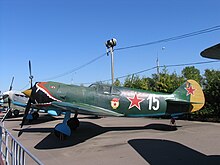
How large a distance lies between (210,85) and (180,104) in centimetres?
544

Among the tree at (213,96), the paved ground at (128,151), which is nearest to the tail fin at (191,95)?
the paved ground at (128,151)

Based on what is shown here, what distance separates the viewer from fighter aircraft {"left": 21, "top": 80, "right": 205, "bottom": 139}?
10.1 meters

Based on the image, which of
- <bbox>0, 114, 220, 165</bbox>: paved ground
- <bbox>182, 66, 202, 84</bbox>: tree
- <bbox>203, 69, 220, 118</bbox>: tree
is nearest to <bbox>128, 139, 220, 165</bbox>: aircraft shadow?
<bbox>0, 114, 220, 165</bbox>: paved ground

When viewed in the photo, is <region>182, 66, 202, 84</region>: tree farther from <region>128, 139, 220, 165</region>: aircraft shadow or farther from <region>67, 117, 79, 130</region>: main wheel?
<region>128, 139, 220, 165</region>: aircraft shadow

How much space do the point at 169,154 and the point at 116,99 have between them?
458 centimetres

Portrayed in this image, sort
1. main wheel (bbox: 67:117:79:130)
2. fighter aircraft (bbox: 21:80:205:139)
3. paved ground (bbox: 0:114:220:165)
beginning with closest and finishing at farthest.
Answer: paved ground (bbox: 0:114:220:165), fighter aircraft (bbox: 21:80:205:139), main wheel (bbox: 67:117:79:130)

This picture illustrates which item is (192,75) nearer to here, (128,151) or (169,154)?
(128,151)

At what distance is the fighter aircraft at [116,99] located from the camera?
10.1 metres

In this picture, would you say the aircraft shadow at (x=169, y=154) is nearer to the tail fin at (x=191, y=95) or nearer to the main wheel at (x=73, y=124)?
the tail fin at (x=191, y=95)

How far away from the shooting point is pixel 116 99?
1052 cm

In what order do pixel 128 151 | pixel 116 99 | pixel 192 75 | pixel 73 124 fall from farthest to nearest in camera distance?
pixel 192 75, pixel 73 124, pixel 116 99, pixel 128 151

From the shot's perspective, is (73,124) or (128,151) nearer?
(128,151)

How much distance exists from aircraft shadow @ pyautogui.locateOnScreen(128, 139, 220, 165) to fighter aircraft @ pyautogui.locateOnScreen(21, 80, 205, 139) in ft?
7.97

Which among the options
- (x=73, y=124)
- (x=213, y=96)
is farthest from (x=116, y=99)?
(x=213, y=96)
